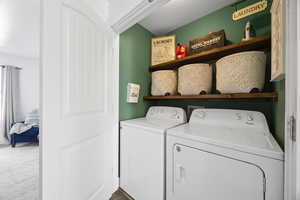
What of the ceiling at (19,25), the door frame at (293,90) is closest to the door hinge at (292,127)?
the door frame at (293,90)

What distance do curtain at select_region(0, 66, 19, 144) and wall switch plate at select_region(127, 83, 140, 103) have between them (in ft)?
14.9

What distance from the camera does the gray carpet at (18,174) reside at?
161 cm

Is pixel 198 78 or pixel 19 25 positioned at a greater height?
pixel 19 25

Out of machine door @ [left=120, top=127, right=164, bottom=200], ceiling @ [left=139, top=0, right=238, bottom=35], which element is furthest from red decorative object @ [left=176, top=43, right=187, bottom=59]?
machine door @ [left=120, top=127, right=164, bottom=200]

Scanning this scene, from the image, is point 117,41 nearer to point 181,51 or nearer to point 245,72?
point 181,51

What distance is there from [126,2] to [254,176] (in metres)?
1.68

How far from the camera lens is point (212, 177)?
32.4 inches

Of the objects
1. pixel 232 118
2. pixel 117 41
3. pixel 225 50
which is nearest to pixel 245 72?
pixel 225 50

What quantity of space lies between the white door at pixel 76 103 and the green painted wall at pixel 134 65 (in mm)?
233

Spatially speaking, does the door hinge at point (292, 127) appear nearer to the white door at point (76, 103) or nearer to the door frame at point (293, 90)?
the door frame at point (293, 90)

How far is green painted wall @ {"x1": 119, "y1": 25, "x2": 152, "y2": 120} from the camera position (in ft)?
5.43

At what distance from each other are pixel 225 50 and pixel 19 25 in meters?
3.45

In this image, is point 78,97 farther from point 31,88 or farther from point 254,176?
point 31,88

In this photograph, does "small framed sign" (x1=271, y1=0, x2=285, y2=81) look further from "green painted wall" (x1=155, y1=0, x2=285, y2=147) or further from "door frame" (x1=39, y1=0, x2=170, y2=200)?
"door frame" (x1=39, y1=0, x2=170, y2=200)
